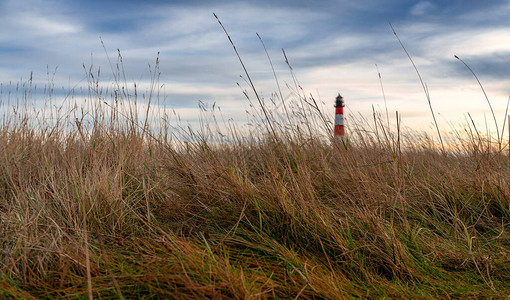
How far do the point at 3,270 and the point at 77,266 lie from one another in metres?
0.34

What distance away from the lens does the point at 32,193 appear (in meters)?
2.87

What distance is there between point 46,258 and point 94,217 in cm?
52

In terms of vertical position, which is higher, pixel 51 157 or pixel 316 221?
pixel 51 157

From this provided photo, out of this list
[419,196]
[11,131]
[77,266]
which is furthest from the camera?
[11,131]

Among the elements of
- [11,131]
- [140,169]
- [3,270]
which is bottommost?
[3,270]

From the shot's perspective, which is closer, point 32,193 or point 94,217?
point 94,217

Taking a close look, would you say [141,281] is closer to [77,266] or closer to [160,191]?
[77,266]

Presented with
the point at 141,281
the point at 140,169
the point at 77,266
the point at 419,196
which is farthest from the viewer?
the point at 140,169

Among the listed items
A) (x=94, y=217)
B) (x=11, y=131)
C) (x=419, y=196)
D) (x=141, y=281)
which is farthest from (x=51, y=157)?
(x=419, y=196)

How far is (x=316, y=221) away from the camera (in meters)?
2.14

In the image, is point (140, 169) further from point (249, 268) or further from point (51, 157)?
point (249, 268)

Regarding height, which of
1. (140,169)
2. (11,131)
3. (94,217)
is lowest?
(94,217)

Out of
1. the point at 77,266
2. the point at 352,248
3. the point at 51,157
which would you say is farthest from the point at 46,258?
the point at 51,157

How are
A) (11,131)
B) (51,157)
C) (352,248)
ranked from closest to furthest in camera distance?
(352,248)
(51,157)
(11,131)
